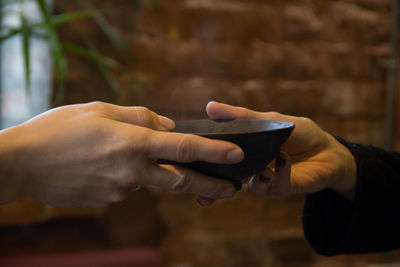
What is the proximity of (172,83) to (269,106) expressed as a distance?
1.33ft

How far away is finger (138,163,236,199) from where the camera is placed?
512 mm

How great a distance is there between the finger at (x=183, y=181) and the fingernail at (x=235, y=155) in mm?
55

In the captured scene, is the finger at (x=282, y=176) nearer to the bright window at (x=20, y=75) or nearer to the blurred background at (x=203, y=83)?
the blurred background at (x=203, y=83)

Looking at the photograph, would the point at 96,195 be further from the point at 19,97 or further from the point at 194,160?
the point at 19,97

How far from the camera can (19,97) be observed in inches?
59.8

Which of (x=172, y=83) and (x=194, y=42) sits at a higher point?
(x=194, y=42)

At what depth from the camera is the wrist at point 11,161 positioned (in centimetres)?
48

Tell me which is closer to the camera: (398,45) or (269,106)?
(269,106)

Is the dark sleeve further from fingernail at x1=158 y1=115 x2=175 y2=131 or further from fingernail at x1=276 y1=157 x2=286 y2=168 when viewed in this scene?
fingernail at x1=158 y1=115 x2=175 y2=131

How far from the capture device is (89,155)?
1.61 ft

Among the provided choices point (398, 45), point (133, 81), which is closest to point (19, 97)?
point (133, 81)

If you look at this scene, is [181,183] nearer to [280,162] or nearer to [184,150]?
[184,150]

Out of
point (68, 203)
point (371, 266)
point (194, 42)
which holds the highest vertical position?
point (194, 42)

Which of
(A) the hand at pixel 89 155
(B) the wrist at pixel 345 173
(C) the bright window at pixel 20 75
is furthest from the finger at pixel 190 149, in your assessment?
(C) the bright window at pixel 20 75
